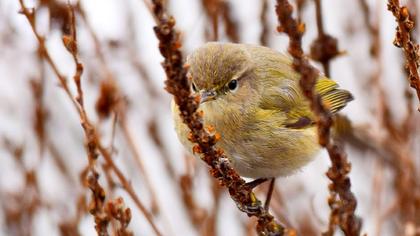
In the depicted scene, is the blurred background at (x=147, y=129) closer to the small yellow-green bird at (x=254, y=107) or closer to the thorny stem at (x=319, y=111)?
the small yellow-green bird at (x=254, y=107)

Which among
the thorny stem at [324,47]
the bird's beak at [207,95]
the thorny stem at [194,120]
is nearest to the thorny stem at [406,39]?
the thorny stem at [194,120]

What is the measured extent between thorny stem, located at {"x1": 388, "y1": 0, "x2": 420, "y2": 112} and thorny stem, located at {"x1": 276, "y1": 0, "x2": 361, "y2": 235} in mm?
365

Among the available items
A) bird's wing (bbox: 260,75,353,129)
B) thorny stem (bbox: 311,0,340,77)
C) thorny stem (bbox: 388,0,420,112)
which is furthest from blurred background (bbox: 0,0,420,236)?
thorny stem (bbox: 388,0,420,112)

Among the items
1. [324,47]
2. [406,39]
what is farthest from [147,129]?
[406,39]

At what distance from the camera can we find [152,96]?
438 cm

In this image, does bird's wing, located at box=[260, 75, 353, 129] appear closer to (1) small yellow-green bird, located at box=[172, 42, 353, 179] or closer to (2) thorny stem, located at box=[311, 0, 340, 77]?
(1) small yellow-green bird, located at box=[172, 42, 353, 179]

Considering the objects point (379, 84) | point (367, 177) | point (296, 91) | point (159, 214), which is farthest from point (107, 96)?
point (367, 177)

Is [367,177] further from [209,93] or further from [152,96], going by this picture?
[209,93]

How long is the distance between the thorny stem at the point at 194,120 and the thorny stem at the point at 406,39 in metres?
0.59

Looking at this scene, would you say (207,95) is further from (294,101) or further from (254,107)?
(294,101)

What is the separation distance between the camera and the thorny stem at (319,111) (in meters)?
1.44

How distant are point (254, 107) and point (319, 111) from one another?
1983 millimetres

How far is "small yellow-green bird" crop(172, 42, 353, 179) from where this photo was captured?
315 cm

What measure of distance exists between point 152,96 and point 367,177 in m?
1.76
